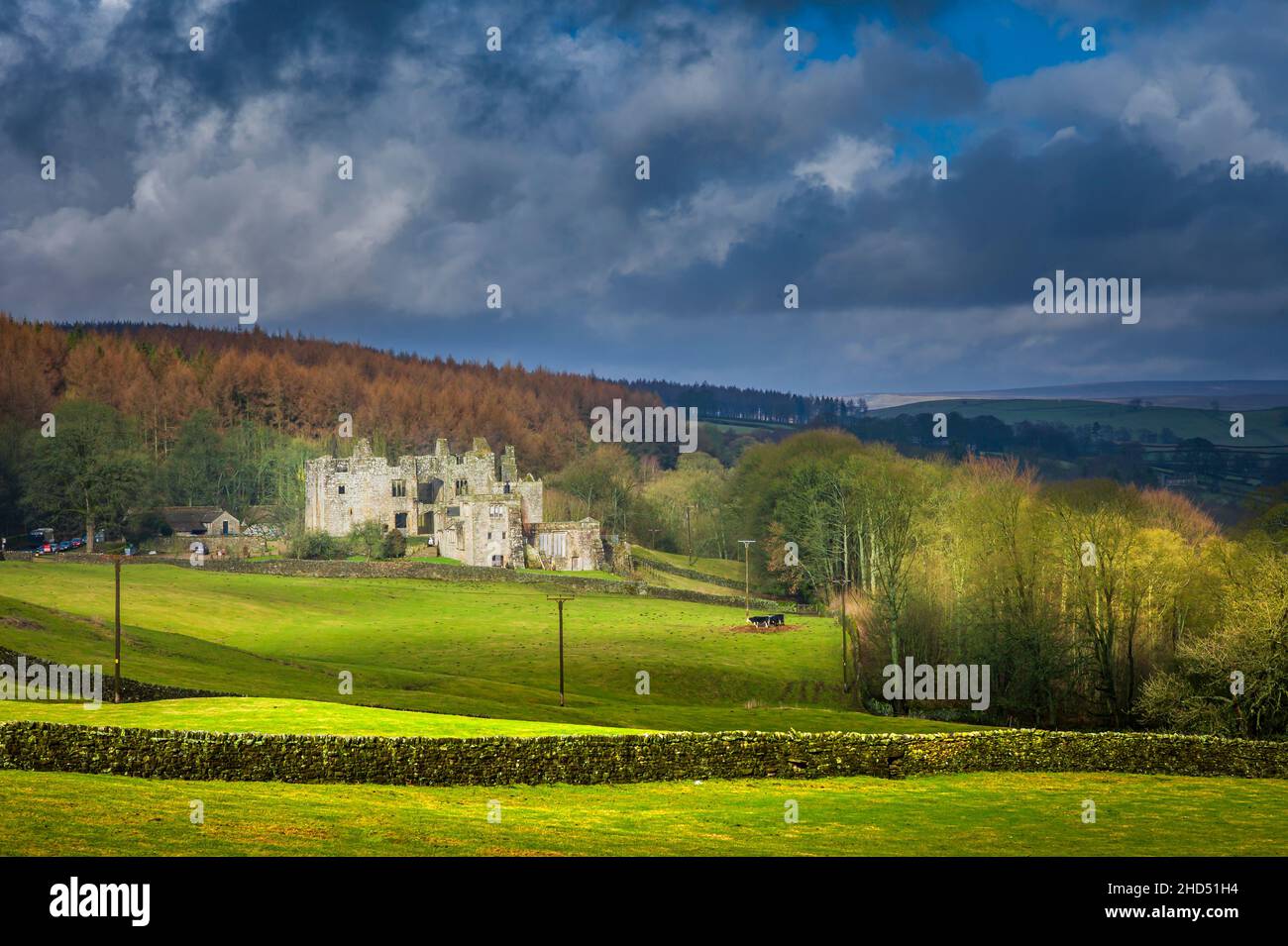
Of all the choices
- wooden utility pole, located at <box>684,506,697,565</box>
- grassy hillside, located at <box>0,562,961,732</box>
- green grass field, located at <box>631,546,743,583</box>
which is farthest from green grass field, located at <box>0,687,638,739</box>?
wooden utility pole, located at <box>684,506,697,565</box>

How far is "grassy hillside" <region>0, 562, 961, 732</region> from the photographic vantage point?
172 feet

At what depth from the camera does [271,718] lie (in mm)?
39094

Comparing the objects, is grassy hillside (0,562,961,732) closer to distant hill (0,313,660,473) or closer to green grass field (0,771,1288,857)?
green grass field (0,771,1288,857)

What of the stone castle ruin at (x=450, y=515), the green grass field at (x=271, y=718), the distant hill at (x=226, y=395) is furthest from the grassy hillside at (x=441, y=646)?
the distant hill at (x=226, y=395)

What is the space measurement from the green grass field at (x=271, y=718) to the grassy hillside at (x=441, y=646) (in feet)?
16.0

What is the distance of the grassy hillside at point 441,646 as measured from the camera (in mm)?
52438

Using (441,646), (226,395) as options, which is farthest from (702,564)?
(226,395)

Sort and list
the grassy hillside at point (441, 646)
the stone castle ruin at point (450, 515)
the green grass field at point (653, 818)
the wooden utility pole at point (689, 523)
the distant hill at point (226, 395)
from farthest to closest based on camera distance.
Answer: the distant hill at point (226, 395) → the wooden utility pole at point (689, 523) → the stone castle ruin at point (450, 515) → the grassy hillside at point (441, 646) → the green grass field at point (653, 818)

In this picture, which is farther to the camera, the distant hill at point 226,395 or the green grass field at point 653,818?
the distant hill at point 226,395

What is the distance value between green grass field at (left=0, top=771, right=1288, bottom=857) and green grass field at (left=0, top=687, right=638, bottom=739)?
562 cm

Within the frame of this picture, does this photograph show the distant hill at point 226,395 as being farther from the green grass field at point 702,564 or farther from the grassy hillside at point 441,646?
the grassy hillside at point 441,646

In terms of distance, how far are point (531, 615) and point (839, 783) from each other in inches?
2179

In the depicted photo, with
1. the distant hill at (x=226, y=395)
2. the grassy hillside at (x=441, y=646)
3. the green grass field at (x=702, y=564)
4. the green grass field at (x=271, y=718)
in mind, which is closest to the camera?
the green grass field at (x=271, y=718)
